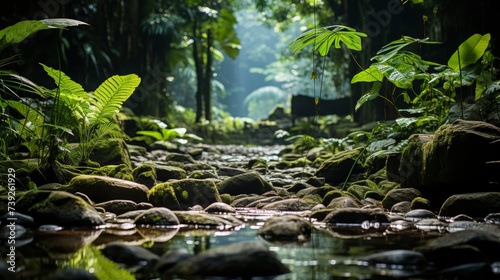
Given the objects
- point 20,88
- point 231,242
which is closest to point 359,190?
point 231,242

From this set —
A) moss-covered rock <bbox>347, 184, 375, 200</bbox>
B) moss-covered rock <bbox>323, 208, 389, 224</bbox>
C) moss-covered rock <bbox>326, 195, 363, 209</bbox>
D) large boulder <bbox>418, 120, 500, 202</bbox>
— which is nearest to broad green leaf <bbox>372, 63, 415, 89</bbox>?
large boulder <bbox>418, 120, 500, 202</bbox>

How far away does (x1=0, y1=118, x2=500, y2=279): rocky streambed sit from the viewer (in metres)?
2.28

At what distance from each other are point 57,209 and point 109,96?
8.56 feet

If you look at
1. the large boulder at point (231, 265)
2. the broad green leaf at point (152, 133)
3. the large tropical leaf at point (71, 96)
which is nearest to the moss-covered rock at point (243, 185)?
the large tropical leaf at point (71, 96)

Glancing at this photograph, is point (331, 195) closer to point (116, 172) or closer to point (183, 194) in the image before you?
point (183, 194)

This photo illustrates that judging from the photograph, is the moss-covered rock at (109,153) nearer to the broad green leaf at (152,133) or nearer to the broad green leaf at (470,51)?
the broad green leaf at (470,51)

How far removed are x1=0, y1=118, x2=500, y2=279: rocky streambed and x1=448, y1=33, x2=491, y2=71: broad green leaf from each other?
92 centimetres

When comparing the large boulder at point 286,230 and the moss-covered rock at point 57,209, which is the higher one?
the moss-covered rock at point 57,209

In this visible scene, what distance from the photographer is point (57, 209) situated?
352 centimetres

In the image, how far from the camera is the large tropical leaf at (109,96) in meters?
5.87

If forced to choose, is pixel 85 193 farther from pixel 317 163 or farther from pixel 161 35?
pixel 161 35

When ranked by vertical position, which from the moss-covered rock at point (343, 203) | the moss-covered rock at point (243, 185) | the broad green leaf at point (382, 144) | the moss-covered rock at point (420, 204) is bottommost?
the moss-covered rock at point (420, 204)

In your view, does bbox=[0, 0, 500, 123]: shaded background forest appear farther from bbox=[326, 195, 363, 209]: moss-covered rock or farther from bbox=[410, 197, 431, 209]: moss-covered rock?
bbox=[326, 195, 363, 209]: moss-covered rock

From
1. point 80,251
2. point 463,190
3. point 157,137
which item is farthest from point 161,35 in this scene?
point 80,251
